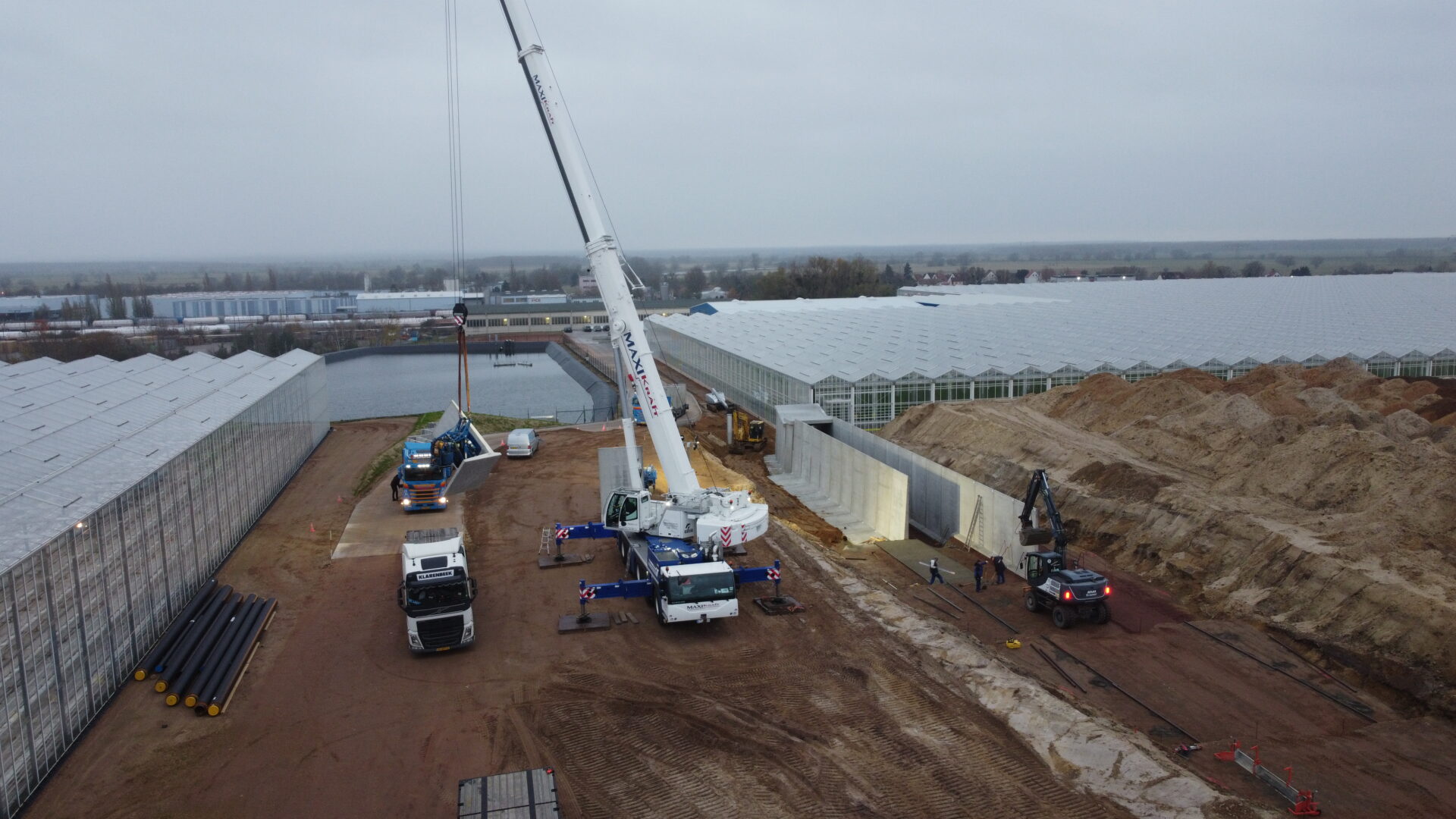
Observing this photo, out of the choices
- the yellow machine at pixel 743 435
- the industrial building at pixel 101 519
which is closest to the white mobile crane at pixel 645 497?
the industrial building at pixel 101 519

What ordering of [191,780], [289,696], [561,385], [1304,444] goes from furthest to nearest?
[561,385], [1304,444], [289,696], [191,780]

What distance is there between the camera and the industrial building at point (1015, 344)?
45125mm

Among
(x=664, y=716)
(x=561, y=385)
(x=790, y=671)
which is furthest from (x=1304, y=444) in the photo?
(x=561, y=385)

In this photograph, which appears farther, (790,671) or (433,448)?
(433,448)

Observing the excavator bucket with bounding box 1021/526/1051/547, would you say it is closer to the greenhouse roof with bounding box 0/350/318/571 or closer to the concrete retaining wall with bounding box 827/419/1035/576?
the concrete retaining wall with bounding box 827/419/1035/576

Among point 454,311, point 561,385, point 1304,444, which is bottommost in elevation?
point 561,385

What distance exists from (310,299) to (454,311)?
164 meters

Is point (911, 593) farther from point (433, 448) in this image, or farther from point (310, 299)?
point (310, 299)

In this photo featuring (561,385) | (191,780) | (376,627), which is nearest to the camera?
(191,780)

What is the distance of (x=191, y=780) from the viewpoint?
15.9 meters

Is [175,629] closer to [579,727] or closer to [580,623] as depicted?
[580,623]

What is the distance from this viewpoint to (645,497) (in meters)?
25.3

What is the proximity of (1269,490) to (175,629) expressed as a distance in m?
29.4

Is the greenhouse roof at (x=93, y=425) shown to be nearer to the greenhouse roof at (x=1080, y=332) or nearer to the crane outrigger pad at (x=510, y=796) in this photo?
the crane outrigger pad at (x=510, y=796)
